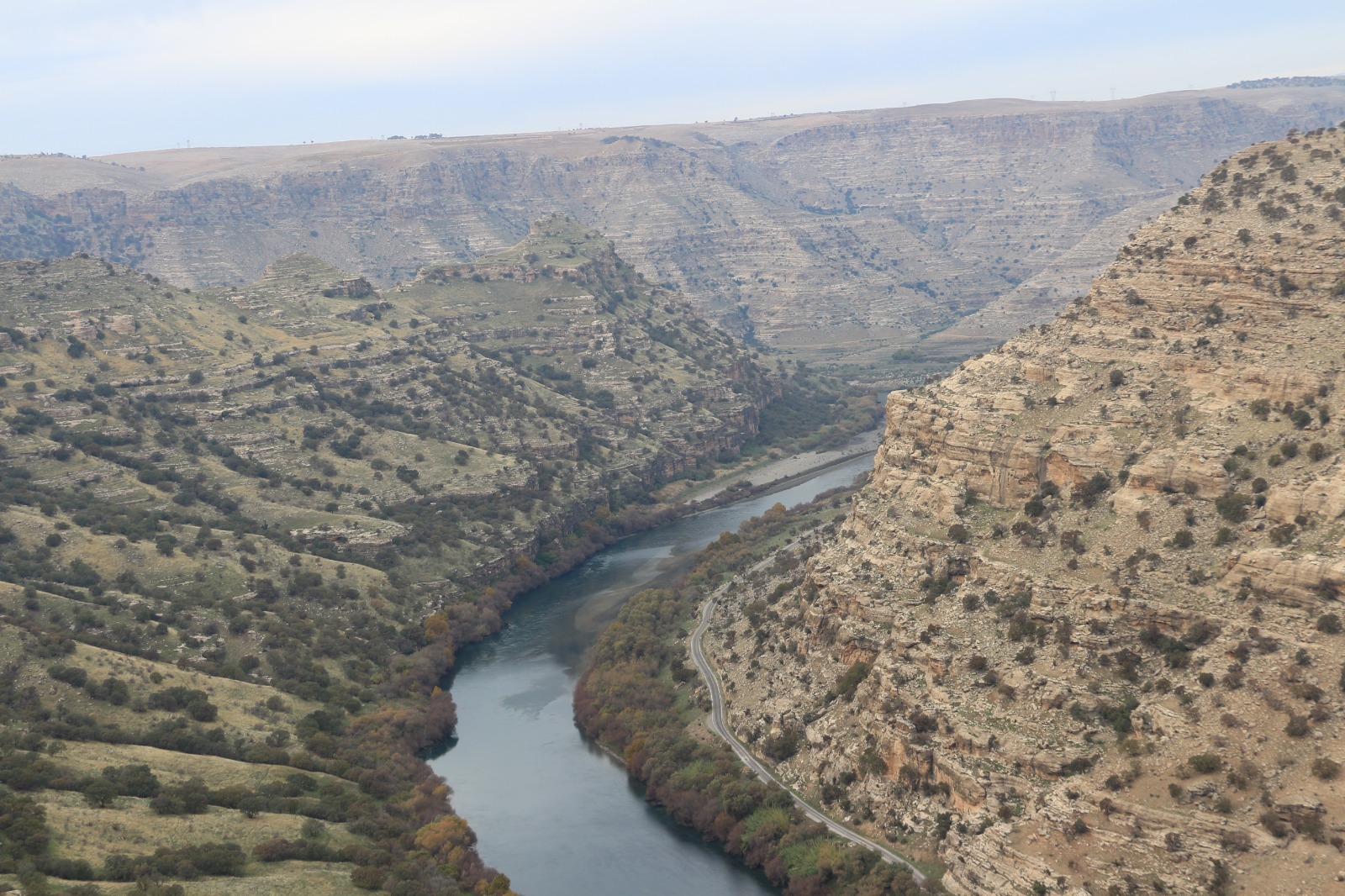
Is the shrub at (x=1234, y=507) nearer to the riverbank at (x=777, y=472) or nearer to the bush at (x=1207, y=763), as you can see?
the bush at (x=1207, y=763)

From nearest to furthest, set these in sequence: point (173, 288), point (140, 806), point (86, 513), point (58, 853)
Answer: point (58, 853), point (140, 806), point (86, 513), point (173, 288)

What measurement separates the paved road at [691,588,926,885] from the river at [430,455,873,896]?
17.2ft

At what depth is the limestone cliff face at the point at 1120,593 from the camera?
61.6 m

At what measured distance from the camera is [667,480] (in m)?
184

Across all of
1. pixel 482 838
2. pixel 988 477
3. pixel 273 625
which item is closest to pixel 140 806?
pixel 482 838

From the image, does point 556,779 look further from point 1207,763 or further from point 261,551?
point 1207,763

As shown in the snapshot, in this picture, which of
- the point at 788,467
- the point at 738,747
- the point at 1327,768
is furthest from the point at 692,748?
the point at 788,467

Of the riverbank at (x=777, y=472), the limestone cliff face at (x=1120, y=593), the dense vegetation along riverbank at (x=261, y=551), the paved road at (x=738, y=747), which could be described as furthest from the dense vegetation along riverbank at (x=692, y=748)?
the riverbank at (x=777, y=472)

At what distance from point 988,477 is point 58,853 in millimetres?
59442

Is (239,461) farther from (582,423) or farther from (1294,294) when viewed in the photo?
(1294,294)

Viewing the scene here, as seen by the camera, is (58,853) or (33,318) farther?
(33,318)

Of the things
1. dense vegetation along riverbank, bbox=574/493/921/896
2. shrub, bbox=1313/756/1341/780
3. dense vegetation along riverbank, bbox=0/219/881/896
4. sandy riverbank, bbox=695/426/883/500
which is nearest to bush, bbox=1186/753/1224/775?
shrub, bbox=1313/756/1341/780

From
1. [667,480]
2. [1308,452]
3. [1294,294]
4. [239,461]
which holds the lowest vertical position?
[667,480]

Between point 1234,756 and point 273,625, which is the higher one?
point 1234,756
